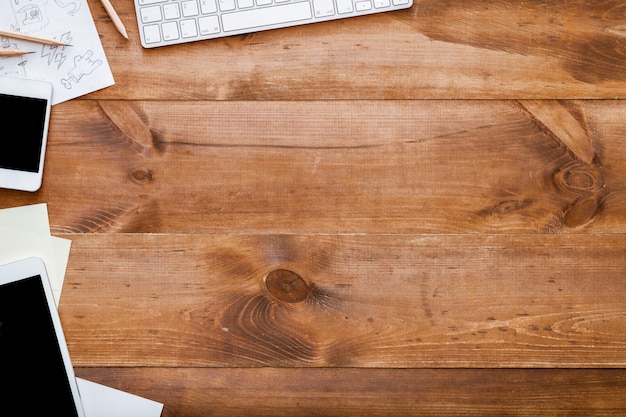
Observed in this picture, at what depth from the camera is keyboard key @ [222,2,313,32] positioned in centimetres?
84

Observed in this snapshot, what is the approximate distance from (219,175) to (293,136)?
0.12 meters

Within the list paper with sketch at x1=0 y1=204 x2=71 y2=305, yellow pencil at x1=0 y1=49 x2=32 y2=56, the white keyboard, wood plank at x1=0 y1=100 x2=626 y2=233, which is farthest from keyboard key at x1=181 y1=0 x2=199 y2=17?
paper with sketch at x1=0 y1=204 x2=71 y2=305

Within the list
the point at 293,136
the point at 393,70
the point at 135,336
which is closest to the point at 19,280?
the point at 135,336

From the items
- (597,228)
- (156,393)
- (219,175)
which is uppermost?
(219,175)

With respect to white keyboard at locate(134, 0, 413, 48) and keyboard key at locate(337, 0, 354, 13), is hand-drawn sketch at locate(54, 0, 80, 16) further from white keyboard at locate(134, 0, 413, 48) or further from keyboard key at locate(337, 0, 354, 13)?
keyboard key at locate(337, 0, 354, 13)

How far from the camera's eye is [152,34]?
0.84m

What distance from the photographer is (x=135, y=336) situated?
0.86 metres

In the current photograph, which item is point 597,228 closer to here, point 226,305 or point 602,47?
point 602,47

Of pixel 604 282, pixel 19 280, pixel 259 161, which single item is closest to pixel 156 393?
pixel 19 280

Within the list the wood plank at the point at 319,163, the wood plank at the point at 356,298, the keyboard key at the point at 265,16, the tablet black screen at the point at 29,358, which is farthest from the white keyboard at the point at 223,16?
the tablet black screen at the point at 29,358

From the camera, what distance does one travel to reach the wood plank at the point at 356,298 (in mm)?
855

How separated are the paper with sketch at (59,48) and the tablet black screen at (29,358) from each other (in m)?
0.29

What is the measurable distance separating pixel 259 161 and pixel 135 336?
314 mm

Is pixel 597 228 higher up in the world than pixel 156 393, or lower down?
higher up
